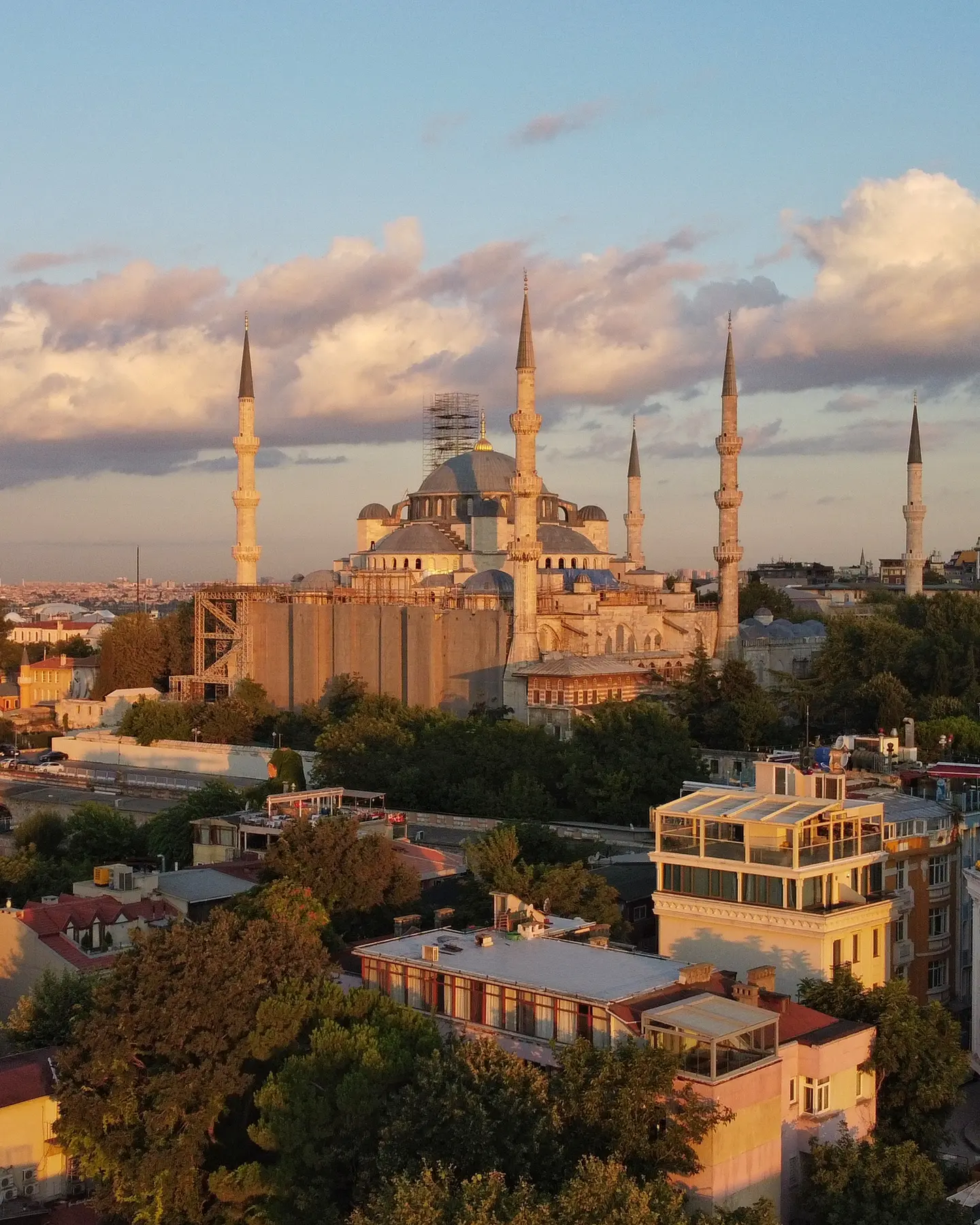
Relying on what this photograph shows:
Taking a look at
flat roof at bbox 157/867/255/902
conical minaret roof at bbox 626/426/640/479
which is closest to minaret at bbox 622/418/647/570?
conical minaret roof at bbox 626/426/640/479

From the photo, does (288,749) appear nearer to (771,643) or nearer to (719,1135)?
(771,643)

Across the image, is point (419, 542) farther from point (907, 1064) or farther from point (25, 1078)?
point (907, 1064)

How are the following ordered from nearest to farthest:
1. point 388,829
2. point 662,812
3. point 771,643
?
point 662,812 < point 388,829 < point 771,643

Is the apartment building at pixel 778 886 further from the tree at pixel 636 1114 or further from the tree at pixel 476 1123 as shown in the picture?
the tree at pixel 476 1123

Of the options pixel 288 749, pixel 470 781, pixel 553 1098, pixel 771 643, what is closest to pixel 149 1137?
pixel 553 1098

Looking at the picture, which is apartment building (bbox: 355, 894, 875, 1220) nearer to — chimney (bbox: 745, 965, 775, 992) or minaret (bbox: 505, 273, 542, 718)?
chimney (bbox: 745, 965, 775, 992)

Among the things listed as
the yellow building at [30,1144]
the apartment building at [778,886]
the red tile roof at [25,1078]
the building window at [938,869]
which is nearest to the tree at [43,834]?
the red tile roof at [25,1078]
